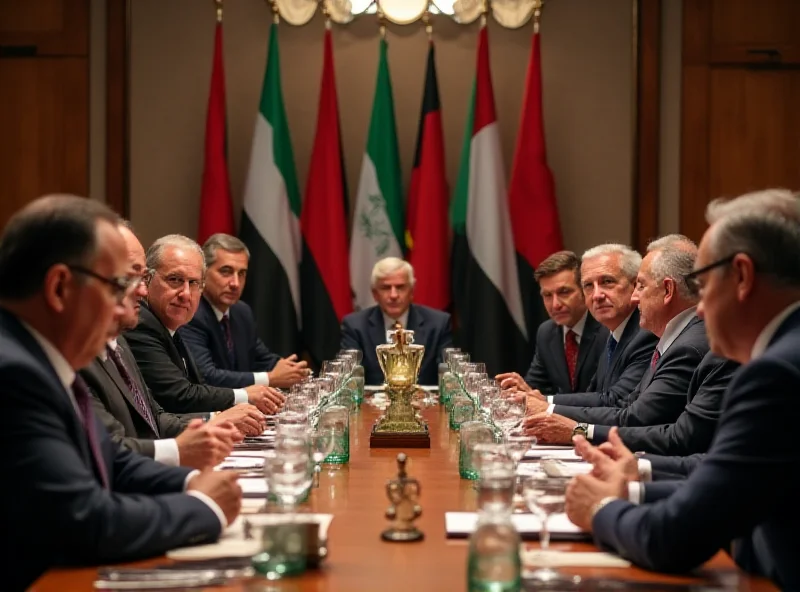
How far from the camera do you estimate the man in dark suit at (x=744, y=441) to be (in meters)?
1.89

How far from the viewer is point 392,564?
78.0 inches

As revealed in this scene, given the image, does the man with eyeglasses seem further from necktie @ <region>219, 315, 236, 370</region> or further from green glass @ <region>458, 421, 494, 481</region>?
green glass @ <region>458, 421, 494, 481</region>

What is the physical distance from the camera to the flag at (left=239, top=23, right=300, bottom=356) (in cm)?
743

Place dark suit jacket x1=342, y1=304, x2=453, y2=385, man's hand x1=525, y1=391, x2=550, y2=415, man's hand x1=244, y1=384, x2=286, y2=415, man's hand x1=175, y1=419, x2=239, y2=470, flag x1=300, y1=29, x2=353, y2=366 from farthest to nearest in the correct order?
flag x1=300, y1=29, x2=353, y2=366 < dark suit jacket x1=342, y1=304, x2=453, y2=385 < man's hand x1=244, y1=384, x2=286, y2=415 < man's hand x1=525, y1=391, x2=550, y2=415 < man's hand x1=175, y1=419, x2=239, y2=470

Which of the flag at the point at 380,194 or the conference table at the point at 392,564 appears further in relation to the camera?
the flag at the point at 380,194

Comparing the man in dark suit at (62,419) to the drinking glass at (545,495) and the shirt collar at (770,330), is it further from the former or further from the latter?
the shirt collar at (770,330)

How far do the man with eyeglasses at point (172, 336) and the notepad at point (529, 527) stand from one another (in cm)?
218

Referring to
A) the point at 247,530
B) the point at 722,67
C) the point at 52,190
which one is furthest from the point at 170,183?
the point at 247,530

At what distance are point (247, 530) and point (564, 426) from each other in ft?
6.22

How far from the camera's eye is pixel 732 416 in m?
1.93

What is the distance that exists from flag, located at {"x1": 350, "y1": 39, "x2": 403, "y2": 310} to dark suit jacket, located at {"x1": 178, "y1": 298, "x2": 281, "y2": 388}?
115 cm

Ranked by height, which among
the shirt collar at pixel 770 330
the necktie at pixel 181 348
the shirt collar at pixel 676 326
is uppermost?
the shirt collar at pixel 770 330

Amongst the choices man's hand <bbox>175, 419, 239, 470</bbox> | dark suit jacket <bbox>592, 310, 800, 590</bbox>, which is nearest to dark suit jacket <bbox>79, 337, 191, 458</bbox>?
man's hand <bbox>175, 419, 239, 470</bbox>

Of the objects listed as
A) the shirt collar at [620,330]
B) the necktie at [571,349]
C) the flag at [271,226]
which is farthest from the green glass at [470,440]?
the flag at [271,226]
